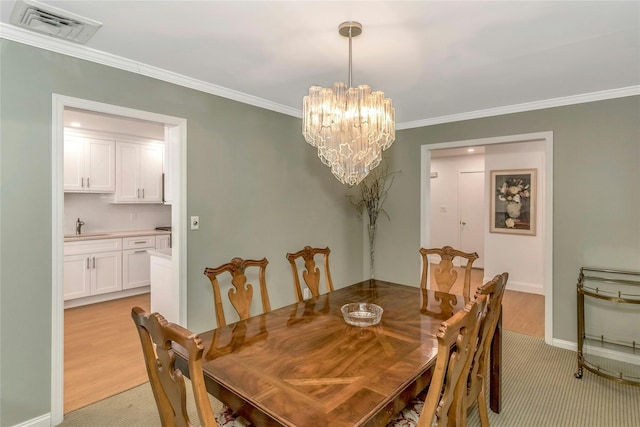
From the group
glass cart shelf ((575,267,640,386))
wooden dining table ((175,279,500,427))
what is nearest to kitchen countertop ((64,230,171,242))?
wooden dining table ((175,279,500,427))

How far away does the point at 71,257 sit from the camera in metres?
4.35

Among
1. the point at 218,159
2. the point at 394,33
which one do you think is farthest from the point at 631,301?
the point at 218,159

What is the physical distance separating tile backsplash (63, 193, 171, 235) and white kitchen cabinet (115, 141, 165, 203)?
284mm

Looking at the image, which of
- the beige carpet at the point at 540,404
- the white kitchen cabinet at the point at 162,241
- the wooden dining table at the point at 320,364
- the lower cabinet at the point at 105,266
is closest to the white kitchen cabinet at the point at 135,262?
the lower cabinet at the point at 105,266

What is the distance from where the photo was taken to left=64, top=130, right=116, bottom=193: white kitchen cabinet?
181 inches

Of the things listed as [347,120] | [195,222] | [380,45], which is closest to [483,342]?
[347,120]

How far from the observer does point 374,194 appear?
437cm

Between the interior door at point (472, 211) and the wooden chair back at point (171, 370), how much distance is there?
6.64 metres

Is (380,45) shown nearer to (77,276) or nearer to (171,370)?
(171,370)

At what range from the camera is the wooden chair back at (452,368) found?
1.04 m

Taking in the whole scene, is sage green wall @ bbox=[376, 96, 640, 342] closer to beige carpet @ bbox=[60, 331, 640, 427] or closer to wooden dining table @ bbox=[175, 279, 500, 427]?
beige carpet @ bbox=[60, 331, 640, 427]

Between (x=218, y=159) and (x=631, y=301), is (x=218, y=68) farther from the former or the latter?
(x=631, y=301)

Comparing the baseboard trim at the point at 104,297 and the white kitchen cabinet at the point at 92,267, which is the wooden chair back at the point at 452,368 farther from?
the baseboard trim at the point at 104,297

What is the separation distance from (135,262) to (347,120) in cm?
444
